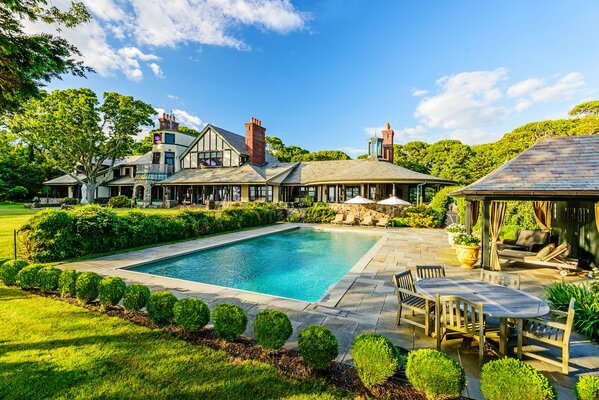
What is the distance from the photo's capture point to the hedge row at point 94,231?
8438 mm

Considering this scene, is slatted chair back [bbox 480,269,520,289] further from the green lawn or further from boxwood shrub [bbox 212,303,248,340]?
boxwood shrub [bbox 212,303,248,340]

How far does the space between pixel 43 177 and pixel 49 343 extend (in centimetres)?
4687

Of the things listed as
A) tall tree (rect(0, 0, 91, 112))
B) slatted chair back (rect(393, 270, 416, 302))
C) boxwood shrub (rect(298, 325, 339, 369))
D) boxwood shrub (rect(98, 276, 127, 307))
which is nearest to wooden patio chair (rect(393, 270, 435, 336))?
slatted chair back (rect(393, 270, 416, 302))

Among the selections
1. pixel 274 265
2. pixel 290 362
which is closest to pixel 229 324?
pixel 290 362

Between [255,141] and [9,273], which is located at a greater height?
[255,141]

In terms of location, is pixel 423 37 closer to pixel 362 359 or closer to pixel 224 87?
pixel 362 359

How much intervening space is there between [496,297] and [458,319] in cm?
89

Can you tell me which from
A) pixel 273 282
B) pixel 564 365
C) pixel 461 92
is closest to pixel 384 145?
pixel 461 92

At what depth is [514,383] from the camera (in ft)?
7.49

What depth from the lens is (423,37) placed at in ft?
41.6

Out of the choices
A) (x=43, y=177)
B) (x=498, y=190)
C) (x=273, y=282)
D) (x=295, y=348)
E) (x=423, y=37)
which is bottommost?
(x=273, y=282)

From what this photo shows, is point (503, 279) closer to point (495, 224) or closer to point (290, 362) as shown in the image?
point (290, 362)

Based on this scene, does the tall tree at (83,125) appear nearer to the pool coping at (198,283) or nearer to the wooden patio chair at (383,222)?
the pool coping at (198,283)

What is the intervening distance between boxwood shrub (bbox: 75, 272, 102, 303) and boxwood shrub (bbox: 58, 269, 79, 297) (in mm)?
213
